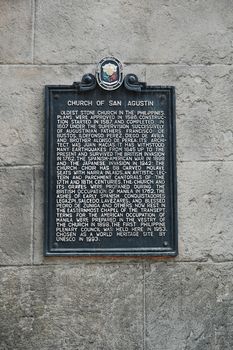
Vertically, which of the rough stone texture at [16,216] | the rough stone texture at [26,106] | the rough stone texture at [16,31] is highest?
the rough stone texture at [16,31]

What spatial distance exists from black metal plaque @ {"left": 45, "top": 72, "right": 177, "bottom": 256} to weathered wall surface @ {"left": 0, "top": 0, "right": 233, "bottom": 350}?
0.12 m

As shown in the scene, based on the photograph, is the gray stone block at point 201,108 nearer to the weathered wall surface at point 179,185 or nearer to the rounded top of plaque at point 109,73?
the weathered wall surface at point 179,185

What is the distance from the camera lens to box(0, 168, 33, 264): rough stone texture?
4.79 meters

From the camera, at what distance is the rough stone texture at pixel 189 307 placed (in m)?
4.73

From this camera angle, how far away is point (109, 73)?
498 centimetres

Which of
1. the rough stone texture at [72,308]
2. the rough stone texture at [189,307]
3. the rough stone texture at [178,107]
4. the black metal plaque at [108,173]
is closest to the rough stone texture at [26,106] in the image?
the rough stone texture at [178,107]

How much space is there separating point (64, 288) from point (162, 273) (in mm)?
856

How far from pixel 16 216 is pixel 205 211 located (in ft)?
5.45

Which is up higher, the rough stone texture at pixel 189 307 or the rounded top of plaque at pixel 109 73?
the rounded top of plaque at pixel 109 73

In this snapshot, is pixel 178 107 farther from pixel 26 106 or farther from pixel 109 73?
pixel 26 106

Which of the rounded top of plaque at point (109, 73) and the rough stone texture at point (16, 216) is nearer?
the rough stone texture at point (16, 216)

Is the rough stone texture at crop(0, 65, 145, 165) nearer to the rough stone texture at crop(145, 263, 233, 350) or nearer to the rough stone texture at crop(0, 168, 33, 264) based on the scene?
the rough stone texture at crop(0, 168, 33, 264)

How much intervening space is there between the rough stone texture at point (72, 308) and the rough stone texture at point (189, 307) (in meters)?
0.12

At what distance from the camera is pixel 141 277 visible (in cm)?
480
